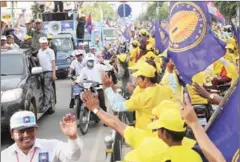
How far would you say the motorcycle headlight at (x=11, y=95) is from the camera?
9984 millimetres

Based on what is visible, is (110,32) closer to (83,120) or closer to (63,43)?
(63,43)

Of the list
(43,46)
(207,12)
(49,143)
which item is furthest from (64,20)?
(49,143)

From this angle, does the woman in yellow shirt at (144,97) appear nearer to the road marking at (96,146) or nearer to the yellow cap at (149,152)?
the yellow cap at (149,152)

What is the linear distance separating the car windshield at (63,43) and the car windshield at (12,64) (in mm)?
13375

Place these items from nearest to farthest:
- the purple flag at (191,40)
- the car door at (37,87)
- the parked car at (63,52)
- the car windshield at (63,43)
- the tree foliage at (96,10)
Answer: the purple flag at (191,40) < the car door at (37,87) < the parked car at (63,52) < the car windshield at (63,43) < the tree foliage at (96,10)

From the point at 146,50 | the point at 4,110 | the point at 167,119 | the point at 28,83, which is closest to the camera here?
the point at 167,119

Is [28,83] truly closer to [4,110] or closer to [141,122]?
[4,110]

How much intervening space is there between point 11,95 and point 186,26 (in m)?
4.34

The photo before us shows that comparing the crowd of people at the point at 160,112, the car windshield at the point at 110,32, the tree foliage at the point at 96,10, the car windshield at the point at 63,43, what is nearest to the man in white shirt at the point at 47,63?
the crowd of people at the point at 160,112

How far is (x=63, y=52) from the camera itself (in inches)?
970

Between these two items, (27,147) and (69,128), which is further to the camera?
(27,147)

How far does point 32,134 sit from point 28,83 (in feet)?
22.2

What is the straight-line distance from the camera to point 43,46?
1319 centimetres

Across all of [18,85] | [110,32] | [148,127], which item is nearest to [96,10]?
[110,32]
